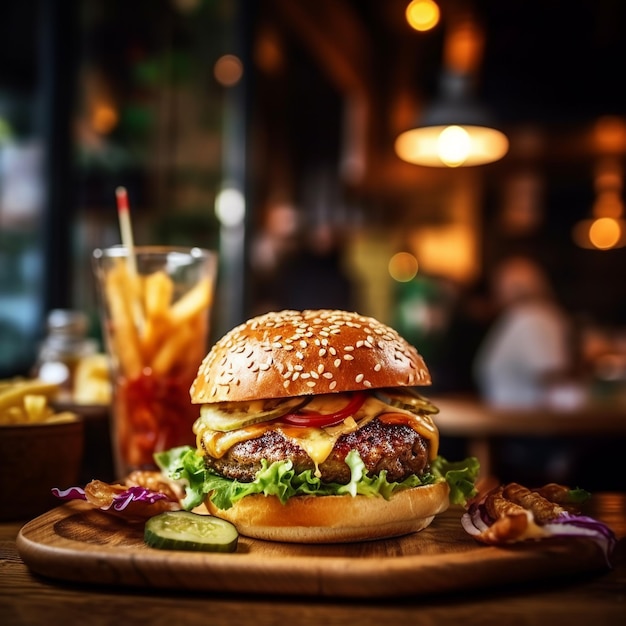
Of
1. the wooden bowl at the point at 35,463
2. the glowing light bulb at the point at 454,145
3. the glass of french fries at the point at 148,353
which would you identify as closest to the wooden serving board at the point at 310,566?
the wooden bowl at the point at 35,463

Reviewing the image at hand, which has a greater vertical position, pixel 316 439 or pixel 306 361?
pixel 306 361

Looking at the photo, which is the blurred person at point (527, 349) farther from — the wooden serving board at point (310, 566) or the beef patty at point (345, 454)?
the wooden serving board at point (310, 566)

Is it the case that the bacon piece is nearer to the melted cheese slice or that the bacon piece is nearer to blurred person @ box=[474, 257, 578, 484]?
the melted cheese slice

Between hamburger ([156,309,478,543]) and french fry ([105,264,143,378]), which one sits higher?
french fry ([105,264,143,378])

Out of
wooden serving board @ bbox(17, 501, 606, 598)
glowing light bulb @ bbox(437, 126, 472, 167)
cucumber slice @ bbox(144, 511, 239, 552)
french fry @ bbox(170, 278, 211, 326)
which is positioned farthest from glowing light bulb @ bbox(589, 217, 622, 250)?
cucumber slice @ bbox(144, 511, 239, 552)

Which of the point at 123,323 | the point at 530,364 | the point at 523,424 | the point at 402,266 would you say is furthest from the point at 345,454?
the point at 402,266

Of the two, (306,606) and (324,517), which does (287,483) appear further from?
(306,606)

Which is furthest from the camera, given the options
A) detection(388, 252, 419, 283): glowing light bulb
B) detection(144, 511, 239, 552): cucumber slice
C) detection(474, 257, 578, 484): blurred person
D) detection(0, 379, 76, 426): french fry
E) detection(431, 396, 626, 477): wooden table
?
detection(388, 252, 419, 283): glowing light bulb
